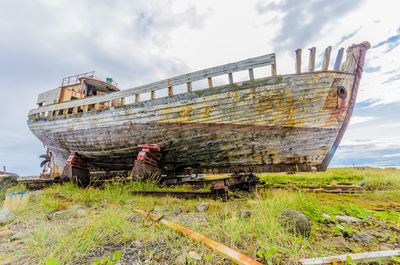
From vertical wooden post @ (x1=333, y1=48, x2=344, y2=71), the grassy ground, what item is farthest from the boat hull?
the grassy ground

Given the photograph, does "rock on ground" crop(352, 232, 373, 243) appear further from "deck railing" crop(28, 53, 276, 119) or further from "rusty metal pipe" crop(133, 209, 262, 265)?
"deck railing" crop(28, 53, 276, 119)

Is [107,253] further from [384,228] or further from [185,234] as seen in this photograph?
[384,228]

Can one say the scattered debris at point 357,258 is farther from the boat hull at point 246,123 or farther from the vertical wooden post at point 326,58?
the vertical wooden post at point 326,58

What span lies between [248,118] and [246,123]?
5.5 inches

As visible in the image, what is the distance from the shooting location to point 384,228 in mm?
2064

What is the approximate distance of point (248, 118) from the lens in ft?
14.8

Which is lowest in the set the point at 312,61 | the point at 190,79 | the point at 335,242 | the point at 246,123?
the point at 335,242

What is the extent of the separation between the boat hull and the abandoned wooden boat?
22mm

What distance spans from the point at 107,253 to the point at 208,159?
380 cm

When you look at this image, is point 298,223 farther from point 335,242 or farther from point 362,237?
point 362,237

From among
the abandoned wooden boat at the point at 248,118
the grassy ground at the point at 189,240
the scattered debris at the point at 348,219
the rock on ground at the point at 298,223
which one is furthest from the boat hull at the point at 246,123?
the rock on ground at the point at 298,223

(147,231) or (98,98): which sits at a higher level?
(98,98)

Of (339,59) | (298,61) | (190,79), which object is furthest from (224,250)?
(339,59)

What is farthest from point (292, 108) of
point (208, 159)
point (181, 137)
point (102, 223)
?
point (102, 223)
